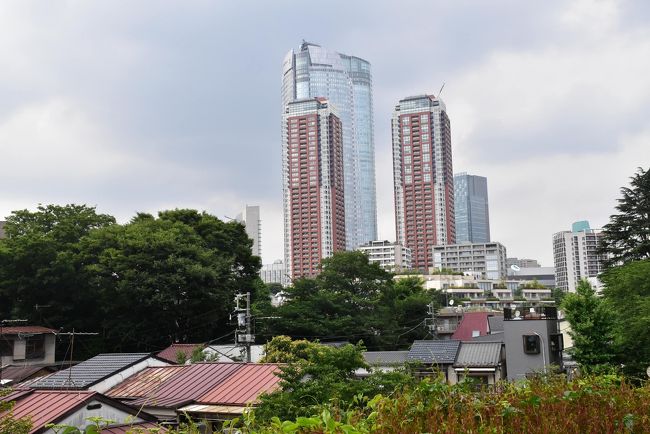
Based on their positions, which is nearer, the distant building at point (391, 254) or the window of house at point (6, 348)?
the window of house at point (6, 348)

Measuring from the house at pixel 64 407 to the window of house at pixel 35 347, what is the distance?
76.6 ft

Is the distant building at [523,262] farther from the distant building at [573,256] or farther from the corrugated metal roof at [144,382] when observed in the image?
the corrugated metal roof at [144,382]


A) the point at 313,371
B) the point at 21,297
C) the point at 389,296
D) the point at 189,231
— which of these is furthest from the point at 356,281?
the point at 313,371

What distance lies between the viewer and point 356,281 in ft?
138

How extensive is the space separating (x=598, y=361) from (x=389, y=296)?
2348 centimetres

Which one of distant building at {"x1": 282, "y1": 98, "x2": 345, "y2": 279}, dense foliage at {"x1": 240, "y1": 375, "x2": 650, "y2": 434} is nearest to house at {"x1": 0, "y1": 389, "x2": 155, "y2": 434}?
dense foliage at {"x1": 240, "y1": 375, "x2": 650, "y2": 434}

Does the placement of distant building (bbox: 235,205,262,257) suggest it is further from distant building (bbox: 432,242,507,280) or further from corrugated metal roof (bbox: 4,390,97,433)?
corrugated metal roof (bbox: 4,390,97,433)

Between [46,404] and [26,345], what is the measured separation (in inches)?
962

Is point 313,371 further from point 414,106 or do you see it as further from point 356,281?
point 414,106

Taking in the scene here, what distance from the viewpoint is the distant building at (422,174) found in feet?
389

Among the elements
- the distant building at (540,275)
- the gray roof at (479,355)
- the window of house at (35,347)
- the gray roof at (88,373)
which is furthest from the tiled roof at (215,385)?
the distant building at (540,275)

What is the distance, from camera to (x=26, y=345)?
106ft

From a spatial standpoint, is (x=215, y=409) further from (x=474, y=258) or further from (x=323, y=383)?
(x=474, y=258)

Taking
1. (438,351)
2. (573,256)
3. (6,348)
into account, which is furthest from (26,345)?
(573,256)
